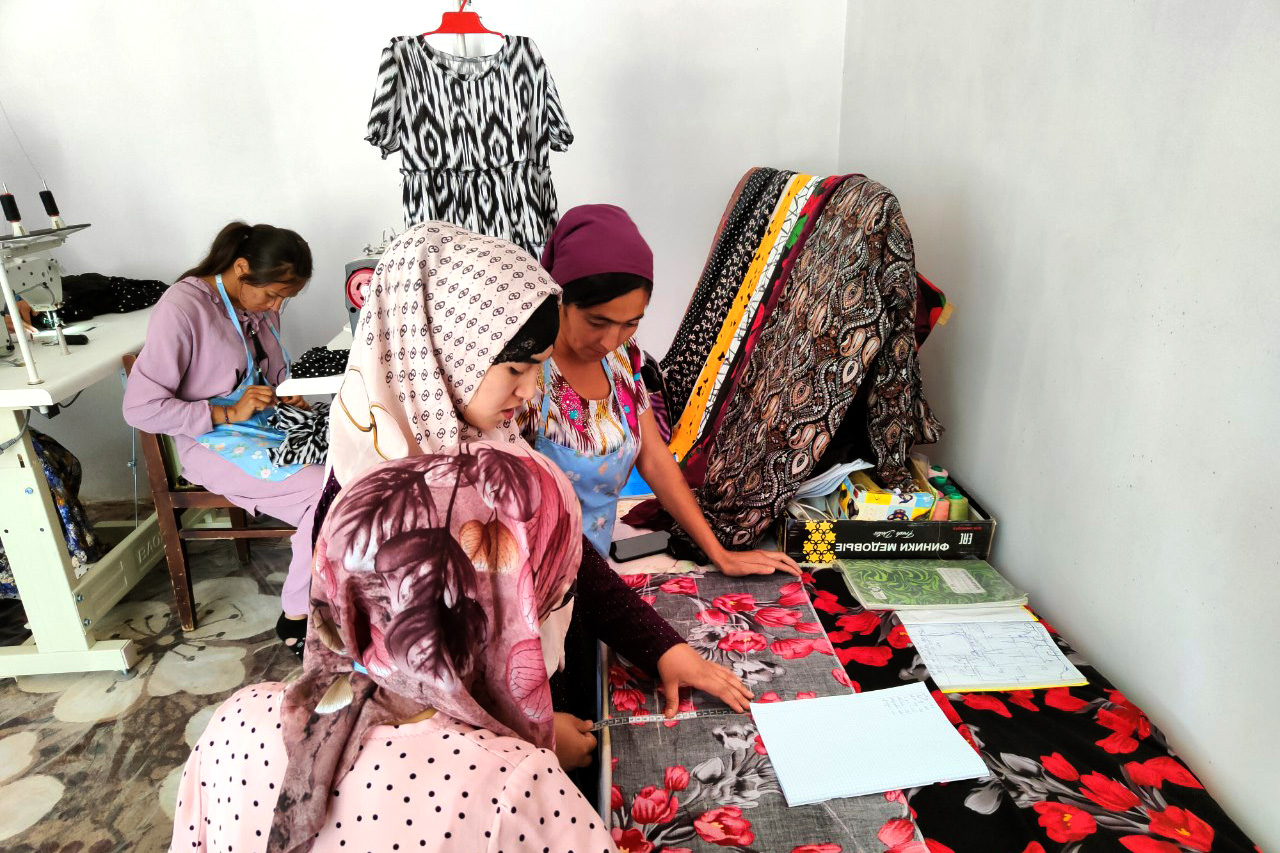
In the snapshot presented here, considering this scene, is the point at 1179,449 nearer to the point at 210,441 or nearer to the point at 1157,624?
the point at 1157,624

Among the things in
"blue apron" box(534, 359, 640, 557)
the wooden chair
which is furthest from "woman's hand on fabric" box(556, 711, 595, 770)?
the wooden chair

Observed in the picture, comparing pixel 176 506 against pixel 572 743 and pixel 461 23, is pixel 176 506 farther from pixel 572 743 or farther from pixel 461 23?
pixel 572 743

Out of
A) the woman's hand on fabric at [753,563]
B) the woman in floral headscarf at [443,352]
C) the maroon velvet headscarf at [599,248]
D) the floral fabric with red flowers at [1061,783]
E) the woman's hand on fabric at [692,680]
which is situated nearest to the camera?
the floral fabric with red flowers at [1061,783]

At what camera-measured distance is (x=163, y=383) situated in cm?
219

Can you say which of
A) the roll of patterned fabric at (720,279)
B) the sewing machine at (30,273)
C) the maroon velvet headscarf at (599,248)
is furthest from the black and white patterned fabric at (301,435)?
the maroon velvet headscarf at (599,248)

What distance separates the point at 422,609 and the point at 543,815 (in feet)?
0.69

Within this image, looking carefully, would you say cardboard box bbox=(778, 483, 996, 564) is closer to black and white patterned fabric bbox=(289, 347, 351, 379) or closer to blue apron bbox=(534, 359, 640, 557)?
blue apron bbox=(534, 359, 640, 557)

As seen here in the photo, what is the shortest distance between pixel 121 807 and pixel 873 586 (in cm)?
169

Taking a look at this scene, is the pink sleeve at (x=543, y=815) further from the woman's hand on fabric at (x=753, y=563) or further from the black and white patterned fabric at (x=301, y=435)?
the black and white patterned fabric at (x=301, y=435)

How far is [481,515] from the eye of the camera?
0.71 meters

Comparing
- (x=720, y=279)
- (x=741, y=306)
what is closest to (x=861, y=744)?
(x=741, y=306)

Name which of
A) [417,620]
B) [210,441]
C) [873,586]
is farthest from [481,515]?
[210,441]

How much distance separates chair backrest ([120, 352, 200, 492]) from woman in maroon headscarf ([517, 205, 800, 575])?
5.01 feet

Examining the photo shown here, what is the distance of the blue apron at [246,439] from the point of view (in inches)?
86.8
